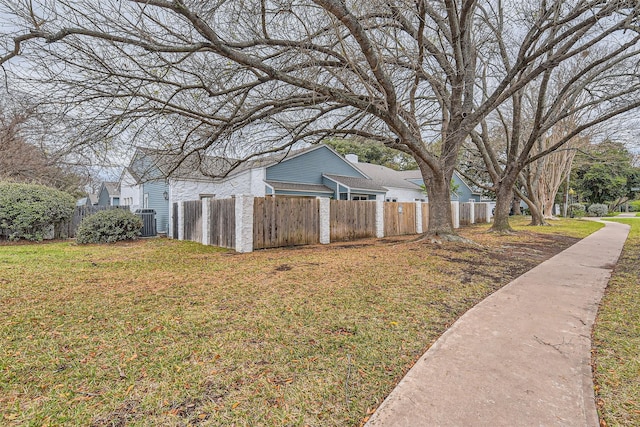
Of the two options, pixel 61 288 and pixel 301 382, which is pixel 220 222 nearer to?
pixel 61 288

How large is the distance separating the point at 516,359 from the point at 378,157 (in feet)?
115

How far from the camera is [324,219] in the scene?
1109cm

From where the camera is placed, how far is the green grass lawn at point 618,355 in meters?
2.13

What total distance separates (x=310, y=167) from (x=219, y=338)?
15823 millimetres

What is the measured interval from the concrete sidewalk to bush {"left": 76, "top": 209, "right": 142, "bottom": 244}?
42.1 feet

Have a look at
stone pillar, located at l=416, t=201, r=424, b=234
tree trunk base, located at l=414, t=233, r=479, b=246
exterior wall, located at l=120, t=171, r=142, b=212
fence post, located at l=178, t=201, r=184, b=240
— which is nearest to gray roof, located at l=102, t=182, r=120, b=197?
exterior wall, located at l=120, t=171, r=142, b=212

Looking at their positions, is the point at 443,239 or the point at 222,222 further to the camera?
the point at 222,222

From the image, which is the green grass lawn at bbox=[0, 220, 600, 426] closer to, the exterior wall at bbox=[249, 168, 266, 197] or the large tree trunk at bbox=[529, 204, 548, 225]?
the exterior wall at bbox=[249, 168, 266, 197]

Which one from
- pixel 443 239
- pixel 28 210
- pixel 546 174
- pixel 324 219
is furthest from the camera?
pixel 546 174

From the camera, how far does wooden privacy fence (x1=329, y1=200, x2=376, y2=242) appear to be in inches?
452

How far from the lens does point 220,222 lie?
10.3m

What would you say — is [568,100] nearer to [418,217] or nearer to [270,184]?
[418,217]

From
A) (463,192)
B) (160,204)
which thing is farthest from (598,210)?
(160,204)

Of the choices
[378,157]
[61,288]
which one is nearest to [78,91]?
[61,288]
